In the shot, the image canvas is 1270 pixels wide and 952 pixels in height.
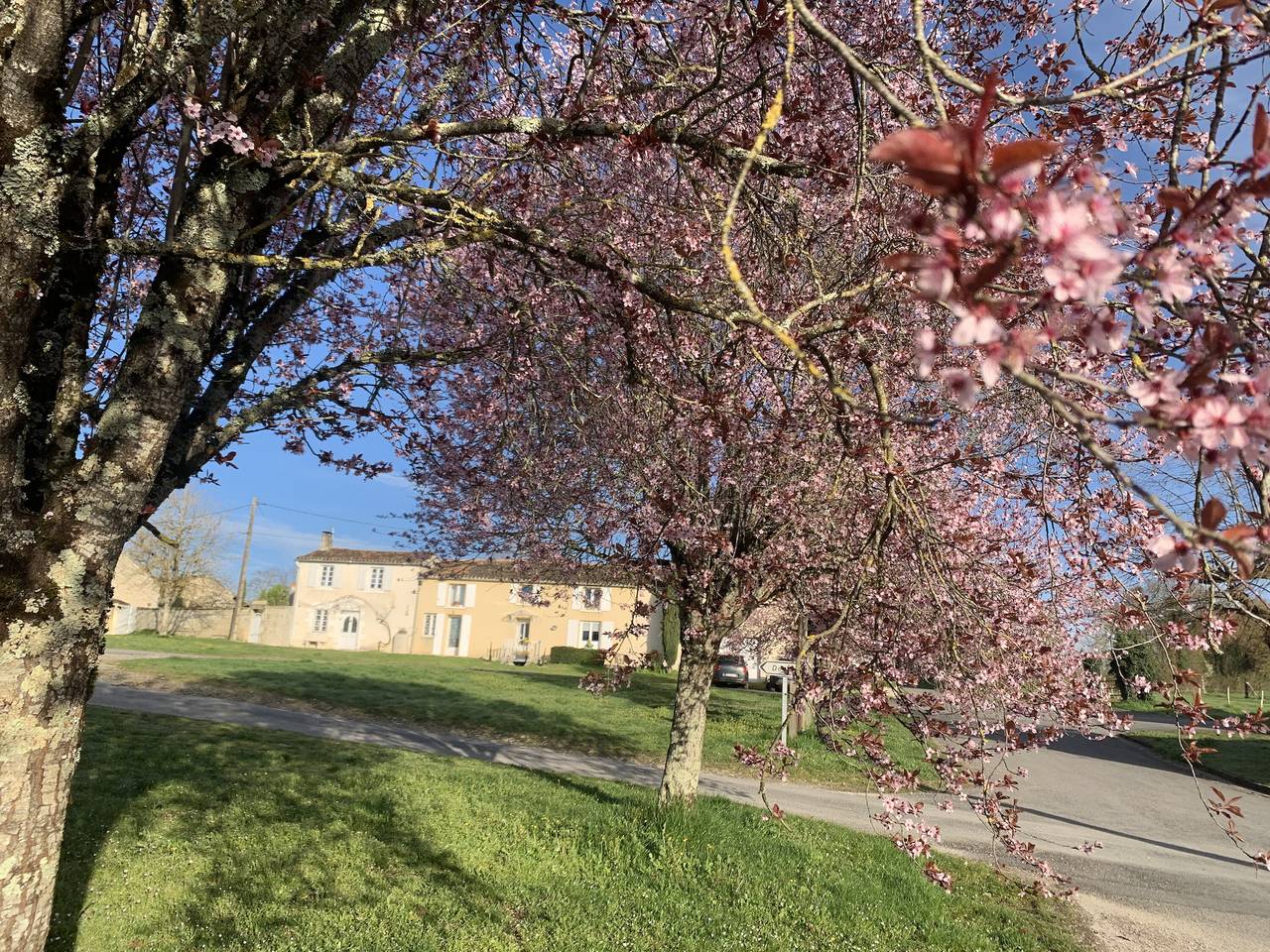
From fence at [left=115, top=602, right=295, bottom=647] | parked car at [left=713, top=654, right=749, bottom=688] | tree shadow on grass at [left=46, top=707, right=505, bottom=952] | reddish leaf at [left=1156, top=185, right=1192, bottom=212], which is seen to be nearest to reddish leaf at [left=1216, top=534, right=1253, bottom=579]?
reddish leaf at [left=1156, top=185, right=1192, bottom=212]

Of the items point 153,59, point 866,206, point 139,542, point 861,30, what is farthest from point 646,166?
point 139,542

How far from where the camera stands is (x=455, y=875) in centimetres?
605

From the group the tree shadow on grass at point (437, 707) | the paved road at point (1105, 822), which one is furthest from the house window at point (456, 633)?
the paved road at point (1105, 822)

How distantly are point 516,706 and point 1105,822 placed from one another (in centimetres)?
1205

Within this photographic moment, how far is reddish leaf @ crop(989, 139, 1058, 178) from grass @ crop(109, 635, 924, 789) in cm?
1107

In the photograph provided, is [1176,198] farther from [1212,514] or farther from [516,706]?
[516,706]

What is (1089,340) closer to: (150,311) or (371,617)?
(150,311)

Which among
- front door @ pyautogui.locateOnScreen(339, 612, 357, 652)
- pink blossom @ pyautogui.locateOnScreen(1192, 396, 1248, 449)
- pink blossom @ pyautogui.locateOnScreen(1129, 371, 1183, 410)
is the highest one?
pink blossom @ pyautogui.locateOnScreen(1129, 371, 1183, 410)

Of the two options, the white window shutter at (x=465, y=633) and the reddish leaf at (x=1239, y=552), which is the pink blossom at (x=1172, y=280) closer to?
the reddish leaf at (x=1239, y=552)

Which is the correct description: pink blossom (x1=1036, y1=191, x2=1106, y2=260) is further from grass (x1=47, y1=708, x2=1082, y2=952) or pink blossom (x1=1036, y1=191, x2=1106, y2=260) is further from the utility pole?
the utility pole

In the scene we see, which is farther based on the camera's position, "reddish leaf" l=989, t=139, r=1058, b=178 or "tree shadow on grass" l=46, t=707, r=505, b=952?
"tree shadow on grass" l=46, t=707, r=505, b=952

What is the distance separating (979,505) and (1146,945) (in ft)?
13.1

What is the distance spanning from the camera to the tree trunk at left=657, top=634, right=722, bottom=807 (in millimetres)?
8297

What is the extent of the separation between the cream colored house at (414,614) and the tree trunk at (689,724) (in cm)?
3339
